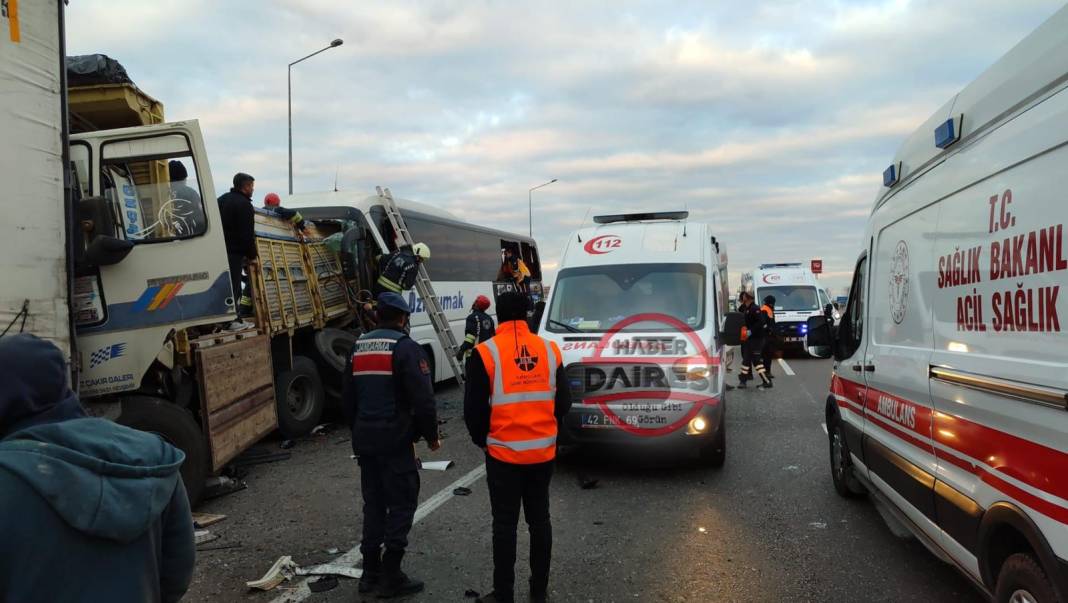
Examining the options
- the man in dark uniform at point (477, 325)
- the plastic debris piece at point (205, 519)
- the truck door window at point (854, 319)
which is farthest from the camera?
the man in dark uniform at point (477, 325)

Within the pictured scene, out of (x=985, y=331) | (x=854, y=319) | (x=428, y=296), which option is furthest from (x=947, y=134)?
(x=428, y=296)

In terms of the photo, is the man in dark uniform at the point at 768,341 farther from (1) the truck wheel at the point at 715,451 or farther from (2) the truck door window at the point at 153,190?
(2) the truck door window at the point at 153,190

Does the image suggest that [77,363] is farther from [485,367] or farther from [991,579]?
[991,579]

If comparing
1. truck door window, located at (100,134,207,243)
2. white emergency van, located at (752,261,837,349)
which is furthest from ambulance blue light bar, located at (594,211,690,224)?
white emergency van, located at (752,261,837,349)

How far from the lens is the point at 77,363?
5156mm

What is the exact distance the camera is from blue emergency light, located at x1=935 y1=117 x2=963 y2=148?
3.50 meters

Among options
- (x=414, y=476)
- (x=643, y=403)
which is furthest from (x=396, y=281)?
(x=414, y=476)

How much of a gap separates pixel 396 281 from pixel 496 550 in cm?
712

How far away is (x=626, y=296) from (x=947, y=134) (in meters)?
4.28

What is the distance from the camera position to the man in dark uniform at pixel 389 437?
4.22 m

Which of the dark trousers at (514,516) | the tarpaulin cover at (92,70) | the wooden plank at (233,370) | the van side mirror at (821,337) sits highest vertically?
the tarpaulin cover at (92,70)

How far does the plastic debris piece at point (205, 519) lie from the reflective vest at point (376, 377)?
227 cm

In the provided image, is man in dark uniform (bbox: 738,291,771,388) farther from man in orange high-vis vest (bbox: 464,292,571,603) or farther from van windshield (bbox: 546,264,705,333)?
man in orange high-vis vest (bbox: 464,292,571,603)

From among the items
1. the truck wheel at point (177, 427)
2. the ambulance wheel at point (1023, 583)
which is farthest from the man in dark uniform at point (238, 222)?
the ambulance wheel at point (1023, 583)
